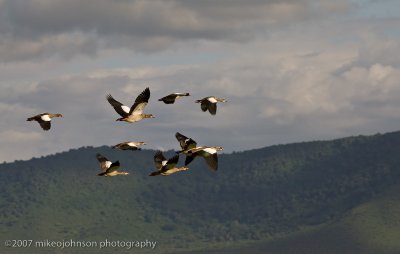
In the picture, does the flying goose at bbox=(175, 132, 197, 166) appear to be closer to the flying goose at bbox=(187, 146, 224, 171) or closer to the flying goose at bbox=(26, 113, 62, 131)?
the flying goose at bbox=(187, 146, 224, 171)

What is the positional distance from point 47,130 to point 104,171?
5.24 m

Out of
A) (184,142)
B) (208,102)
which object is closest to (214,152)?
(184,142)

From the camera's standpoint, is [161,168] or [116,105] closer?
[161,168]

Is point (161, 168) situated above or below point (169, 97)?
below

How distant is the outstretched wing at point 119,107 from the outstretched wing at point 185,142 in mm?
4112

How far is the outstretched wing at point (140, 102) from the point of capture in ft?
281

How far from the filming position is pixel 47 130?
290 ft

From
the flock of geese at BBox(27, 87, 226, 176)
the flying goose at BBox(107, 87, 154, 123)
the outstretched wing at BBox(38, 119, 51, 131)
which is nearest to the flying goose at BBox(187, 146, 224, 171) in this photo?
the flock of geese at BBox(27, 87, 226, 176)

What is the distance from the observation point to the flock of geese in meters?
83.3

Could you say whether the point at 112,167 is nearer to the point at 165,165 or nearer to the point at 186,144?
the point at 165,165

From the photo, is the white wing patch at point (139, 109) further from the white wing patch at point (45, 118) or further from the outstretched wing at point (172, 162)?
the white wing patch at point (45, 118)

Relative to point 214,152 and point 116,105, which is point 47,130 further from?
point 214,152

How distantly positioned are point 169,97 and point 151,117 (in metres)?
2.02

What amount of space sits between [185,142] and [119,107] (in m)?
7.07
